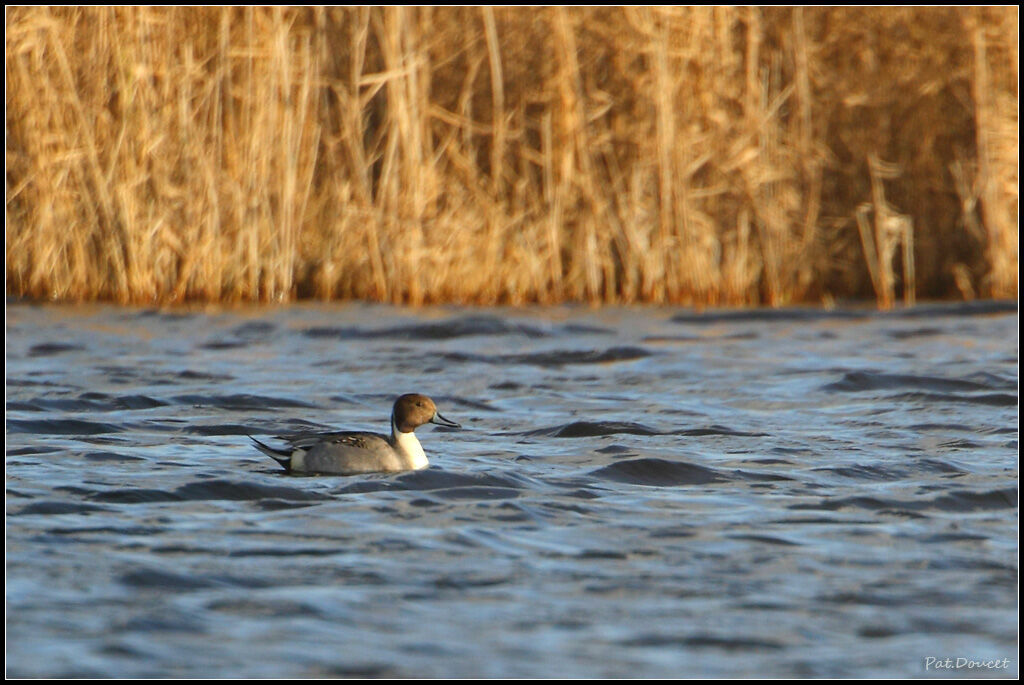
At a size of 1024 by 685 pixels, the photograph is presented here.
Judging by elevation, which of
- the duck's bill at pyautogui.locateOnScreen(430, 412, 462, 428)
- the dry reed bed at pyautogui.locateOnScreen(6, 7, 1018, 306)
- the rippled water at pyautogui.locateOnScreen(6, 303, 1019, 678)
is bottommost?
the rippled water at pyautogui.locateOnScreen(6, 303, 1019, 678)

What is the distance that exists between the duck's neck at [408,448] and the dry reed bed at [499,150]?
4495 millimetres

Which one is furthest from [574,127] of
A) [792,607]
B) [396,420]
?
[792,607]

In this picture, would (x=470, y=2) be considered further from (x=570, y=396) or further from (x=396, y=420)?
(x=396, y=420)

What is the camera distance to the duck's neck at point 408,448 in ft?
Result: 22.1

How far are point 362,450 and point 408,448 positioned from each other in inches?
8.9

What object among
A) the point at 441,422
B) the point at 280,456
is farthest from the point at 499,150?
the point at 280,456

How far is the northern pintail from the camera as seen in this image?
656 cm

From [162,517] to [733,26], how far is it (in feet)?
24.2

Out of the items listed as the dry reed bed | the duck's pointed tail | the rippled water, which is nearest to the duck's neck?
the rippled water

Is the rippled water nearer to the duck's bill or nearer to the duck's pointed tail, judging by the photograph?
the duck's pointed tail

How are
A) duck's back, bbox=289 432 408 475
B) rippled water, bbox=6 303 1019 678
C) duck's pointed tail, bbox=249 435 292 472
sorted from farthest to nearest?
duck's pointed tail, bbox=249 435 292 472
duck's back, bbox=289 432 408 475
rippled water, bbox=6 303 1019 678

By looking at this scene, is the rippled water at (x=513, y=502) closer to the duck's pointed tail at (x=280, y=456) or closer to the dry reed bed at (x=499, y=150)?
the duck's pointed tail at (x=280, y=456)

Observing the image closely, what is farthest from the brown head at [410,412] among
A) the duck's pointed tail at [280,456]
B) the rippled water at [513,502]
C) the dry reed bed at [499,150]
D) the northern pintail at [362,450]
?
the dry reed bed at [499,150]

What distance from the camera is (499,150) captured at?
1141 centimetres
